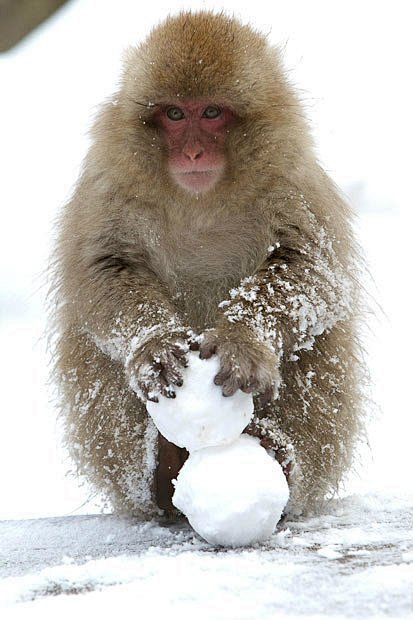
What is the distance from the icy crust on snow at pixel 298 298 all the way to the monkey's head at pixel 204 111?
1.03 feet

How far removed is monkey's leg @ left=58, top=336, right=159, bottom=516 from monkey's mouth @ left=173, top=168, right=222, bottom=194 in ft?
2.19

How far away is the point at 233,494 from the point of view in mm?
2990

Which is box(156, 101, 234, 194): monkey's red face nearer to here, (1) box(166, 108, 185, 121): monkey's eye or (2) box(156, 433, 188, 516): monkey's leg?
(1) box(166, 108, 185, 121): monkey's eye

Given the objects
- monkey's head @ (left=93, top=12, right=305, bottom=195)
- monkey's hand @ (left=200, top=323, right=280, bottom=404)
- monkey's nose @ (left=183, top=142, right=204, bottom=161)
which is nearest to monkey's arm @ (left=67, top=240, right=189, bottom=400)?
monkey's hand @ (left=200, top=323, right=280, bottom=404)

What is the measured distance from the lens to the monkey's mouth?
3.60m

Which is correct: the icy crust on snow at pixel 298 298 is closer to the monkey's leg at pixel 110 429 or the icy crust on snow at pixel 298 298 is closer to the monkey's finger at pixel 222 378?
the monkey's finger at pixel 222 378

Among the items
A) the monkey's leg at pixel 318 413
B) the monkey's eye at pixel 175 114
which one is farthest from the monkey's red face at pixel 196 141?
the monkey's leg at pixel 318 413

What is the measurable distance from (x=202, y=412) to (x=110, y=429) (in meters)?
0.74

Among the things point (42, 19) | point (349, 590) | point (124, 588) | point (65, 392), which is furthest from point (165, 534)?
point (42, 19)

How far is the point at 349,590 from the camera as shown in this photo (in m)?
2.32

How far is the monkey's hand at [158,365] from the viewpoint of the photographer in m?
3.14

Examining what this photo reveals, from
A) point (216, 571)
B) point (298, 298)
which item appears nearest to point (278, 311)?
point (298, 298)

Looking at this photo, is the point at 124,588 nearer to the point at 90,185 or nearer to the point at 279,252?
the point at 279,252

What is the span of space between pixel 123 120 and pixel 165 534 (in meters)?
1.45
